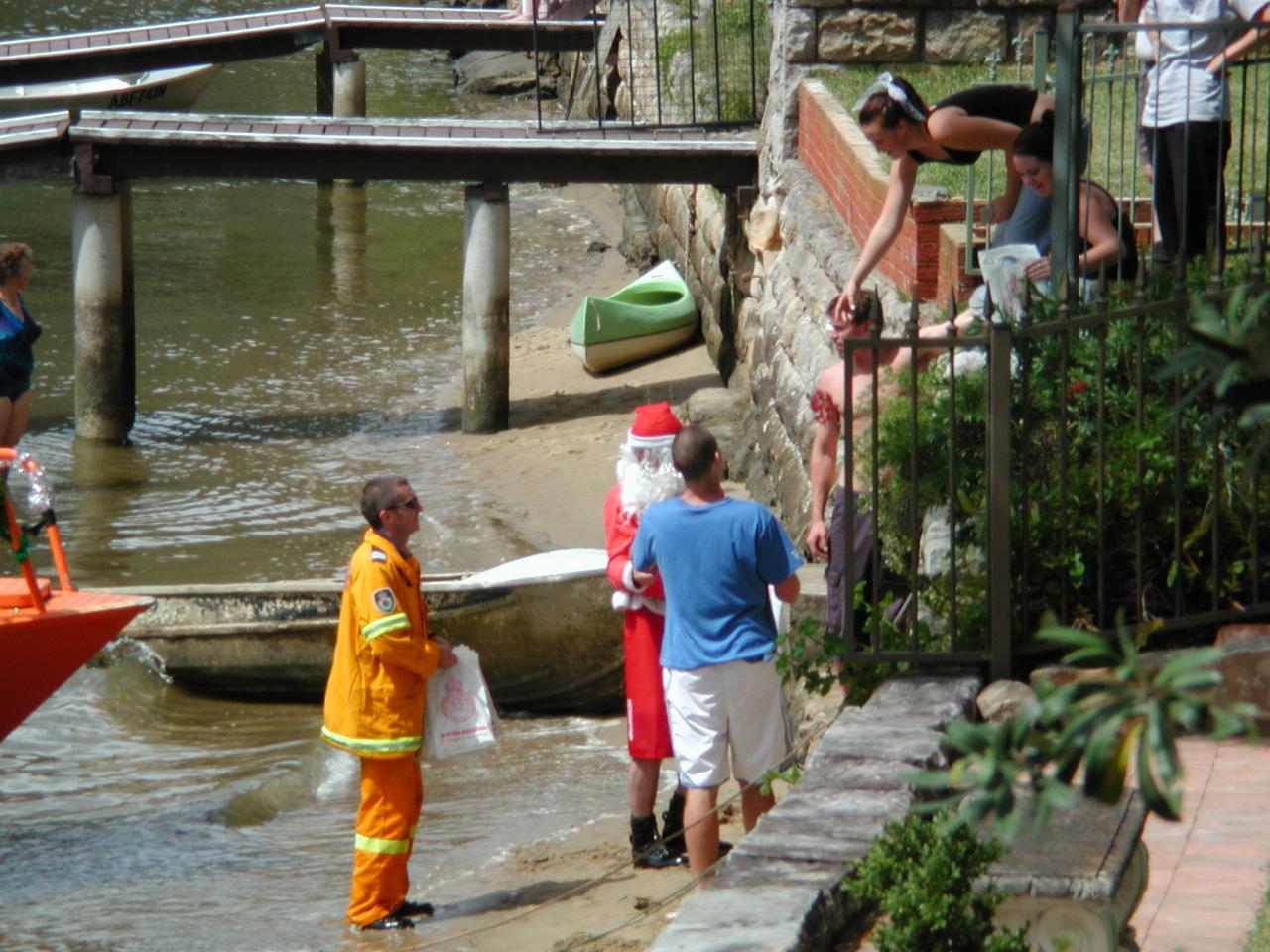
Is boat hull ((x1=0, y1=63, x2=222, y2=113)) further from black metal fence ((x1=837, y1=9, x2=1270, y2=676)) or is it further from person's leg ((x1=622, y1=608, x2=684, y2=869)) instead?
black metal fence ((x1=837, y1=9, x2=1270, y2=676))

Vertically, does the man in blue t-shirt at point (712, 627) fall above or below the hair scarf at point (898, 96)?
below

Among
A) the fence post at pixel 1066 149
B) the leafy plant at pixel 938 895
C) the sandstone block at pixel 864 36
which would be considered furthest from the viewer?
the sandstone block at pixel 864 36

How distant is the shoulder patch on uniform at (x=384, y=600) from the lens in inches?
231

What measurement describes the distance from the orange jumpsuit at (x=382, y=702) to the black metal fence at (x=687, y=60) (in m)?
7.29

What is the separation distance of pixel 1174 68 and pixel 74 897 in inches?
206

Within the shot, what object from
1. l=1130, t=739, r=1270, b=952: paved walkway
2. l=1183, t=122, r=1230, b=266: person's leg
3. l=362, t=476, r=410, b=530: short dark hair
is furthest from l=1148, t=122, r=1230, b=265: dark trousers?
l=362, t=476, r=410, b=530: short dark hair

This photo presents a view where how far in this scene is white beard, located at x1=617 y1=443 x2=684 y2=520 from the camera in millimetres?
6352

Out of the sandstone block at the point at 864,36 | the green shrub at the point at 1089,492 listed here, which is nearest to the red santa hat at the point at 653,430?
the green shrub at the point at 1089,492

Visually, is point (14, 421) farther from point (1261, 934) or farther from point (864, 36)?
point (1261, 934)

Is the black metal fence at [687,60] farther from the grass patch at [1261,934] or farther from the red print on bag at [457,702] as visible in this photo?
the grass patch at [1261,934]

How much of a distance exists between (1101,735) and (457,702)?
14.9 ft

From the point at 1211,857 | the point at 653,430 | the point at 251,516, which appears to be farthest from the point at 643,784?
the point at 251,516

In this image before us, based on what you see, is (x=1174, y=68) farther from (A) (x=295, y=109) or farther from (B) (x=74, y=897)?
(A) (x=295, y=109)

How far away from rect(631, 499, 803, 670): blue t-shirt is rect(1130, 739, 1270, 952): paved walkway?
4.36ft
